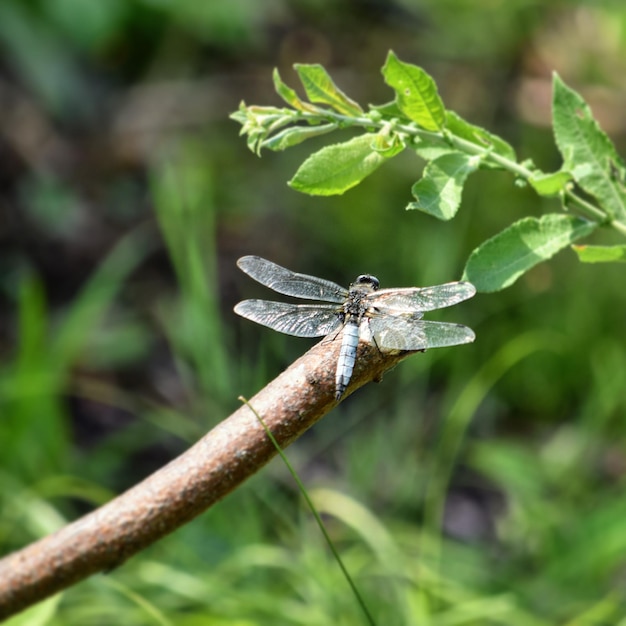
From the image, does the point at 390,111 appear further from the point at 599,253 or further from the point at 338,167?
the point at 599,253

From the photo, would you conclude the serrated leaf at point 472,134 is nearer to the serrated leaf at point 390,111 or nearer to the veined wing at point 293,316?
the serrated leaf at point 390,111

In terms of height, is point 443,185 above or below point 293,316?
below

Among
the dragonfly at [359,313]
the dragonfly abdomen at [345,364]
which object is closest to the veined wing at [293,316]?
the dragonfly at [359,313]

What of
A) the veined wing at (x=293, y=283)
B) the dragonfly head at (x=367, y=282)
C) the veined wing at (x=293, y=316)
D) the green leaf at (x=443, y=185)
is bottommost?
the green leaf at (x=443, y=185)

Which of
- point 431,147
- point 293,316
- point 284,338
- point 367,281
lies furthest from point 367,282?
point 284,338

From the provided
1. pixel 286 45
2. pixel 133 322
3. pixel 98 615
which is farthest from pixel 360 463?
pixel 286 45

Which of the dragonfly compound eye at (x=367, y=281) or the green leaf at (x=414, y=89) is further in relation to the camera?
the dragonfly compound eye at (x=367, y=281)
